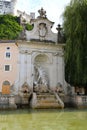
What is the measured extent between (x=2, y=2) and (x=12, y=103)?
68.7m

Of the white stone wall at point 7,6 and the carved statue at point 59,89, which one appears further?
the white stone wall at point 7,6

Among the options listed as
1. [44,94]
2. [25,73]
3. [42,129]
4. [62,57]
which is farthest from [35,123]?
[62,57]

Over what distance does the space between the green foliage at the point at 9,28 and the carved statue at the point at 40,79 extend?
21245 mm

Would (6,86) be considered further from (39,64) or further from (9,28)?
(9,28)

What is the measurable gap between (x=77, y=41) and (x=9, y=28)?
3046 cm

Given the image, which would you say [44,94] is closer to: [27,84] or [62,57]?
[27,84]

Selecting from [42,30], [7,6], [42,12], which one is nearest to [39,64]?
[42,30]

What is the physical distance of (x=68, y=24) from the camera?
81.0ft

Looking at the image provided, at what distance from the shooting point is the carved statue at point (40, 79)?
2540 centimetres

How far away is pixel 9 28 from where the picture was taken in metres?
53.0

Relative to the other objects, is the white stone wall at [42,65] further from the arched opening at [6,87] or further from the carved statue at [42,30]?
the carved statue at [42,30]

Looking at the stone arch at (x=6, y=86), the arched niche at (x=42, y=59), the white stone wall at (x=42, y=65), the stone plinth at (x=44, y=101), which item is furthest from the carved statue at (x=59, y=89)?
the stone arch at (x=6, y=86)

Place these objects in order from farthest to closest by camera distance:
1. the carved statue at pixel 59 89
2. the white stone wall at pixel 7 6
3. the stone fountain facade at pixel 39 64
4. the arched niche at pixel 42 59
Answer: the white stone wall at pixel 7 6 → the arched niche at pixel 42 59 → the carved statue at pixel 59 89 → the stone fountain facade at pixel 39 64

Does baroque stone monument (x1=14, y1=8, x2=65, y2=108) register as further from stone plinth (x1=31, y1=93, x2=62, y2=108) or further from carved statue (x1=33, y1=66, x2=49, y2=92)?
stone plinth (x1=31, y1=93, x2=62, y2=108)
